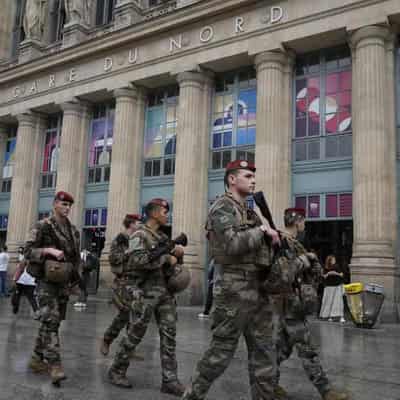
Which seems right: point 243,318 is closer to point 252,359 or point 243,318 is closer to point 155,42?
point 252,359

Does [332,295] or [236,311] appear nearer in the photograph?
[236,311]

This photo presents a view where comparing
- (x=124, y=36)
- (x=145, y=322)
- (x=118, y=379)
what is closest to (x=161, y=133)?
(x=124, y=36)

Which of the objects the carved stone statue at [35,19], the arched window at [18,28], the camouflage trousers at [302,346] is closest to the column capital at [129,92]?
the carved stone statue at [35,19]

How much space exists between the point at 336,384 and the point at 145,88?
16.5 meters

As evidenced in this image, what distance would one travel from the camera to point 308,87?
16516 mm

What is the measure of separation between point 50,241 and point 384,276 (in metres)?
10.4

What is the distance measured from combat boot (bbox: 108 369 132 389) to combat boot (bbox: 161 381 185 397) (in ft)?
1.30

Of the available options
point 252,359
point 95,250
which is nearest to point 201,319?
point 252,359

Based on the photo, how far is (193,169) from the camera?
57.0 feet

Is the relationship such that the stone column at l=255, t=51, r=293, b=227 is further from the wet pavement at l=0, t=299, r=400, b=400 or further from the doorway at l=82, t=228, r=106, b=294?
the doorway at l=82, t=228, r=106, b=294

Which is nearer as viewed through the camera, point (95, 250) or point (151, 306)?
point (151, 306)

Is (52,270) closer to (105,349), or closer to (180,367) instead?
(105,349)

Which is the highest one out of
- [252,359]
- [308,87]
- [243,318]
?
[308,87]

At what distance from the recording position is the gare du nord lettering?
16203 mm
